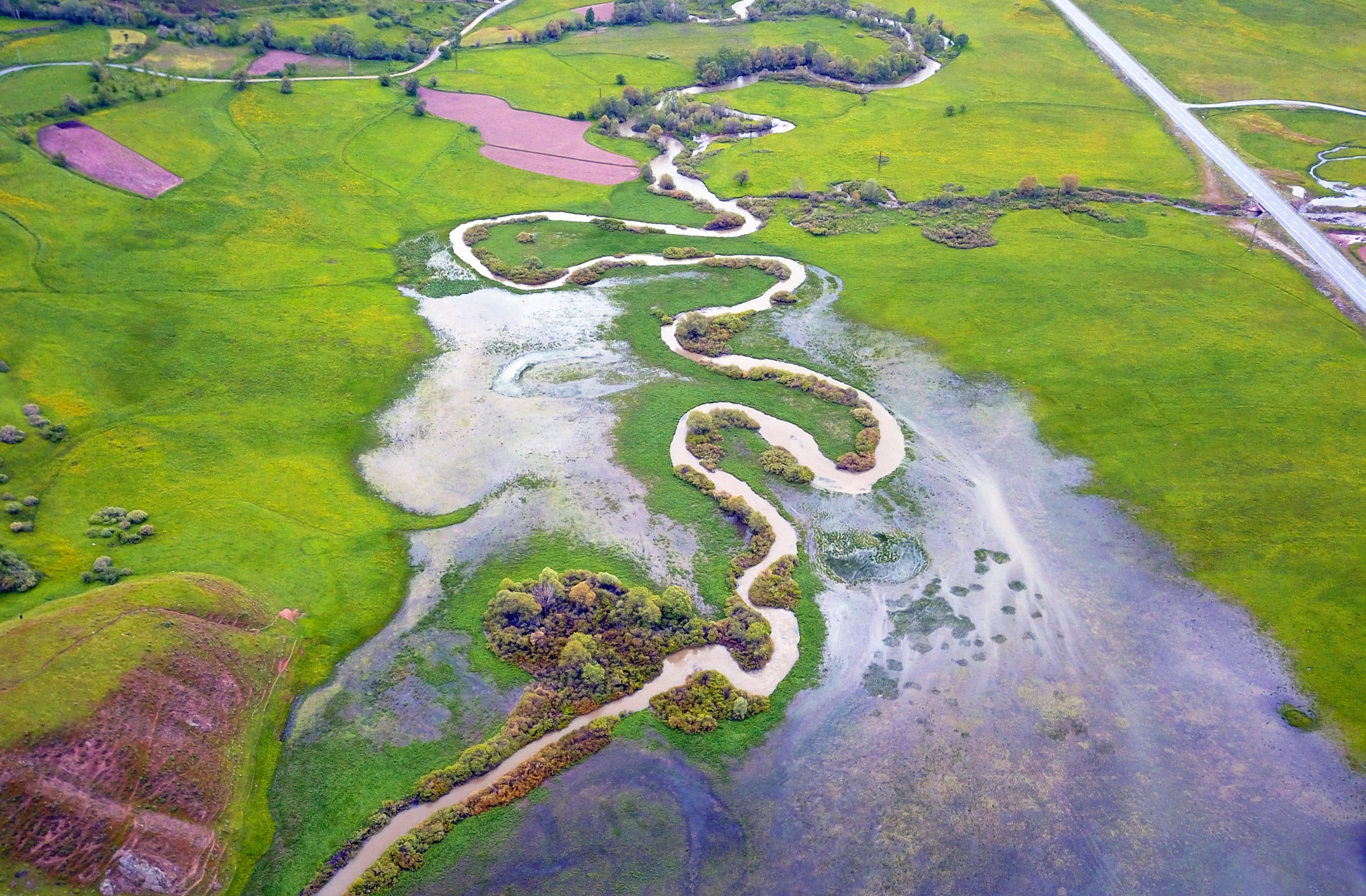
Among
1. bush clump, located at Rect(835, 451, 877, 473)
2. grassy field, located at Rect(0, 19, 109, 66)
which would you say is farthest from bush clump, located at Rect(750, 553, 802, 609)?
grassy field, located at Rect(0, 19, 109, 66)

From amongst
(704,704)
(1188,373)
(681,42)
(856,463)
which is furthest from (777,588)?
(681,42)

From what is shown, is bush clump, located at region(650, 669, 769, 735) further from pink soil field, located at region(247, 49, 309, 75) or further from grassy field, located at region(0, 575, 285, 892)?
pink soil field, located at region(247, 49, 309, 75)

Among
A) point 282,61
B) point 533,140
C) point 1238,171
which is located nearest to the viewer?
point 1238,171

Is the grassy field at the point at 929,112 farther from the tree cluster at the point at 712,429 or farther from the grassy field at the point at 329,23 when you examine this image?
the tree cluster at the point at 712,429

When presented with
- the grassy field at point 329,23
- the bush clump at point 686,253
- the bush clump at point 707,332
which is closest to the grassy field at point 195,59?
the grassy field at point 329,23

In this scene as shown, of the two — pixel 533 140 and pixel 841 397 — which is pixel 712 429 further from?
pixel 533 140

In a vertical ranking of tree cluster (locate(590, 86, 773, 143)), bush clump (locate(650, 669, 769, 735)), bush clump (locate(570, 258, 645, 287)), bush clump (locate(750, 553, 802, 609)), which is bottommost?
bush clump (locate(650, 669, 769, 735))
